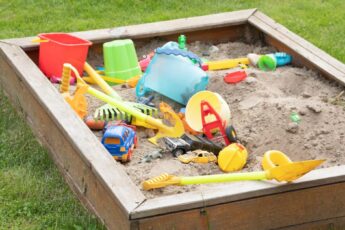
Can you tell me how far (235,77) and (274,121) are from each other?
52cm

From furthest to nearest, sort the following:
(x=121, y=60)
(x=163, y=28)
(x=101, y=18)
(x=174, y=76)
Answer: (x=101, y=18) < (x=163, y=28) < (x=121, y=60) < (x=174, y=76)

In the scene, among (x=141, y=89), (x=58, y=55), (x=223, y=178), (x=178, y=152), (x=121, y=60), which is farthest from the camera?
(x=121, y=60)

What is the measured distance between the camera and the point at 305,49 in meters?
4.45

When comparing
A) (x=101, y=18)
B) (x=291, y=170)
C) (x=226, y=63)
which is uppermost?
(x=291, y=170)

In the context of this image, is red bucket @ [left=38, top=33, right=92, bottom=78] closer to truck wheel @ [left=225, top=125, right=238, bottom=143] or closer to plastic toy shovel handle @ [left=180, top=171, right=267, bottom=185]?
truck wheel @ [left=225, top=125, right=238, bottom=143]

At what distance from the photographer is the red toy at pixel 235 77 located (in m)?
4.09

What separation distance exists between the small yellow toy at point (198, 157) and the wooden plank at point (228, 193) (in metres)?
0.40

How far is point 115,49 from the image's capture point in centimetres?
436

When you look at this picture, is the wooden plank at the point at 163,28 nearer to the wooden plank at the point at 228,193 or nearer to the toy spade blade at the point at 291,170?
the wooden plank at the point at 228,193

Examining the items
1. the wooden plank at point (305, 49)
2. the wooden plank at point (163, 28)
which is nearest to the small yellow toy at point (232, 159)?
the wooden plank at point (305, 49)

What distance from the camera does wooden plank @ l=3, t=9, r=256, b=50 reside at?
466 cm

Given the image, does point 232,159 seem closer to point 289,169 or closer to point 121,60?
point 289,169

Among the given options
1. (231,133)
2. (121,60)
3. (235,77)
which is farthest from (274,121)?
(121,60)

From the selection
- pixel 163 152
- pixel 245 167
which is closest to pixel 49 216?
pixel 163 152
